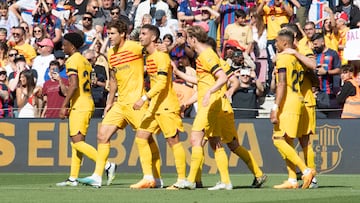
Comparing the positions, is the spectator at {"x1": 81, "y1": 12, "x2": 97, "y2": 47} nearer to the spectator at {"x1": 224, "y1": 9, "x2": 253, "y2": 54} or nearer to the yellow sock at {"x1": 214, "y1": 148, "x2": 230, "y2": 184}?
the spectator at {"x1": 224, "y1": 9, "x2": 253, "y2": 54}

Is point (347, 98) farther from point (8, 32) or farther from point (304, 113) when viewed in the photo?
point (8, 32)

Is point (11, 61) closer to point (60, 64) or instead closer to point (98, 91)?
point (60, 64)

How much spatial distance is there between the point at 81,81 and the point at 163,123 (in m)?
1.62

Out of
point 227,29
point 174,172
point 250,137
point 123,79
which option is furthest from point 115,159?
point 123,79

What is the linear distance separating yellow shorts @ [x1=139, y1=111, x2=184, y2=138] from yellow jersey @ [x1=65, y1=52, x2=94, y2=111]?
1171mm

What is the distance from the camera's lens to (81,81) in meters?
16.9

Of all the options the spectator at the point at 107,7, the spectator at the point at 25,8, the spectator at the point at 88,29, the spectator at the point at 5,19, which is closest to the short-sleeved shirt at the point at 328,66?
the spectator at the point at 88,29

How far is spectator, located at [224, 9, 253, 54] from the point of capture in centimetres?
2432

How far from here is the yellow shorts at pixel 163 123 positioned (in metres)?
16.2

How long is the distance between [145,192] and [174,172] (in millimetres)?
7028

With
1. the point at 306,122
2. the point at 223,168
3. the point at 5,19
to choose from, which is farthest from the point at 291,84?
the point at 5,19

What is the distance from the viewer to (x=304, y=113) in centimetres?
1661

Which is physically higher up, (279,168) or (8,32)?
(8,32)

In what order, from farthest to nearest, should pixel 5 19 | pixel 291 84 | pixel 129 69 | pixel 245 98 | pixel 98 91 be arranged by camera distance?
pixel 5 19 → pixel 98 91 → pixel 245 98 → pixel 129 69 → pixel 291 84
